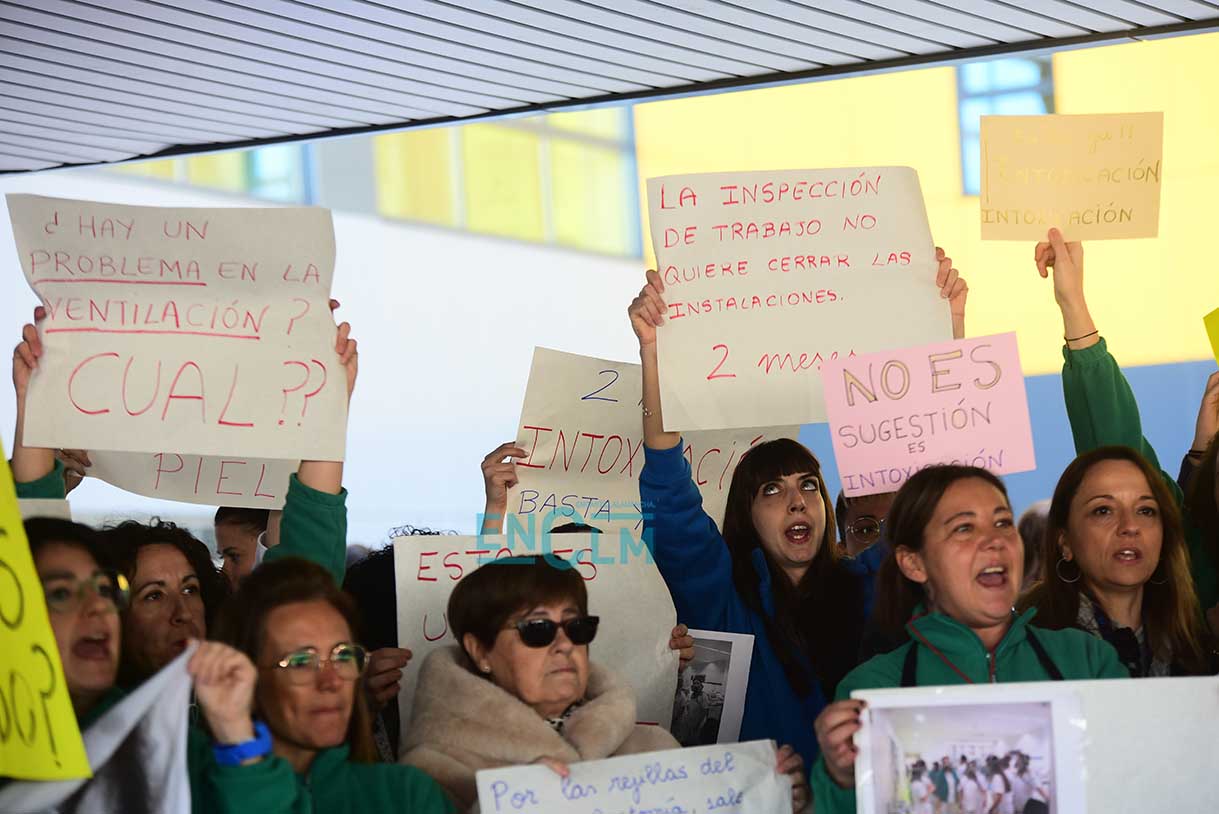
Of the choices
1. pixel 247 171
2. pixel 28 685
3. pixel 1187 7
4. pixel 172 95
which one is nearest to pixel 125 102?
pixel 172 95

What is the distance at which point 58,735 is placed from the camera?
6.29 ft

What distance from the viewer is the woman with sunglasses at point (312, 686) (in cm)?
226

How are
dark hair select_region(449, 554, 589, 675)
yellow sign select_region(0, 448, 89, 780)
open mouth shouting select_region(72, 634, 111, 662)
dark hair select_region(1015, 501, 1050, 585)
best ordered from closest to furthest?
yellow sign select_region(0, 448, 89, 780) → open mouth shouting select_region(72, 634, 111, 662) → dark hair select_region(449, 554, 589, 675) → dark hair select_region(1015, 501, 1050, 585)

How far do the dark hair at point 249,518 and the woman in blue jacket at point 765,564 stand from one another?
130 centimetres

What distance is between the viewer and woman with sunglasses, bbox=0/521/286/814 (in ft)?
6.73

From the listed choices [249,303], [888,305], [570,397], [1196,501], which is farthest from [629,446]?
[1196,501]

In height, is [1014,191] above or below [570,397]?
above

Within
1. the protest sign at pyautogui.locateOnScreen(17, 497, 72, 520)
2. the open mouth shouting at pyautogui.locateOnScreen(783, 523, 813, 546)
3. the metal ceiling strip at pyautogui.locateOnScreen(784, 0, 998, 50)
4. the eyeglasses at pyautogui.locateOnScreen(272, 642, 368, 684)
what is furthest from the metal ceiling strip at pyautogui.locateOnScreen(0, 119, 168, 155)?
the eyeglasses at pyautogui.locateOnScreen(272, 642, 368, 684)

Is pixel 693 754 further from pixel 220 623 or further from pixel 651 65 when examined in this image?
pixel 651 65

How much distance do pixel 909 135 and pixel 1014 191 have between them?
4088 millimetres

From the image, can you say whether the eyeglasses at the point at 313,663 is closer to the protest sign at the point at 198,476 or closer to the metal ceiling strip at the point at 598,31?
the protest sign at the point at 198,476

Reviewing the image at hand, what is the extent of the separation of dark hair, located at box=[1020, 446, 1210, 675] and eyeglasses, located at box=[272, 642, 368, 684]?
1455 millimetres

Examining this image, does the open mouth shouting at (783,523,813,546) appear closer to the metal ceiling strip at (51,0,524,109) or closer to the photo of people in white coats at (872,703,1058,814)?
the photo of people in white coats at (872,703,1058,814)

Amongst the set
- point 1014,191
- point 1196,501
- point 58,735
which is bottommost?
point 58,735
